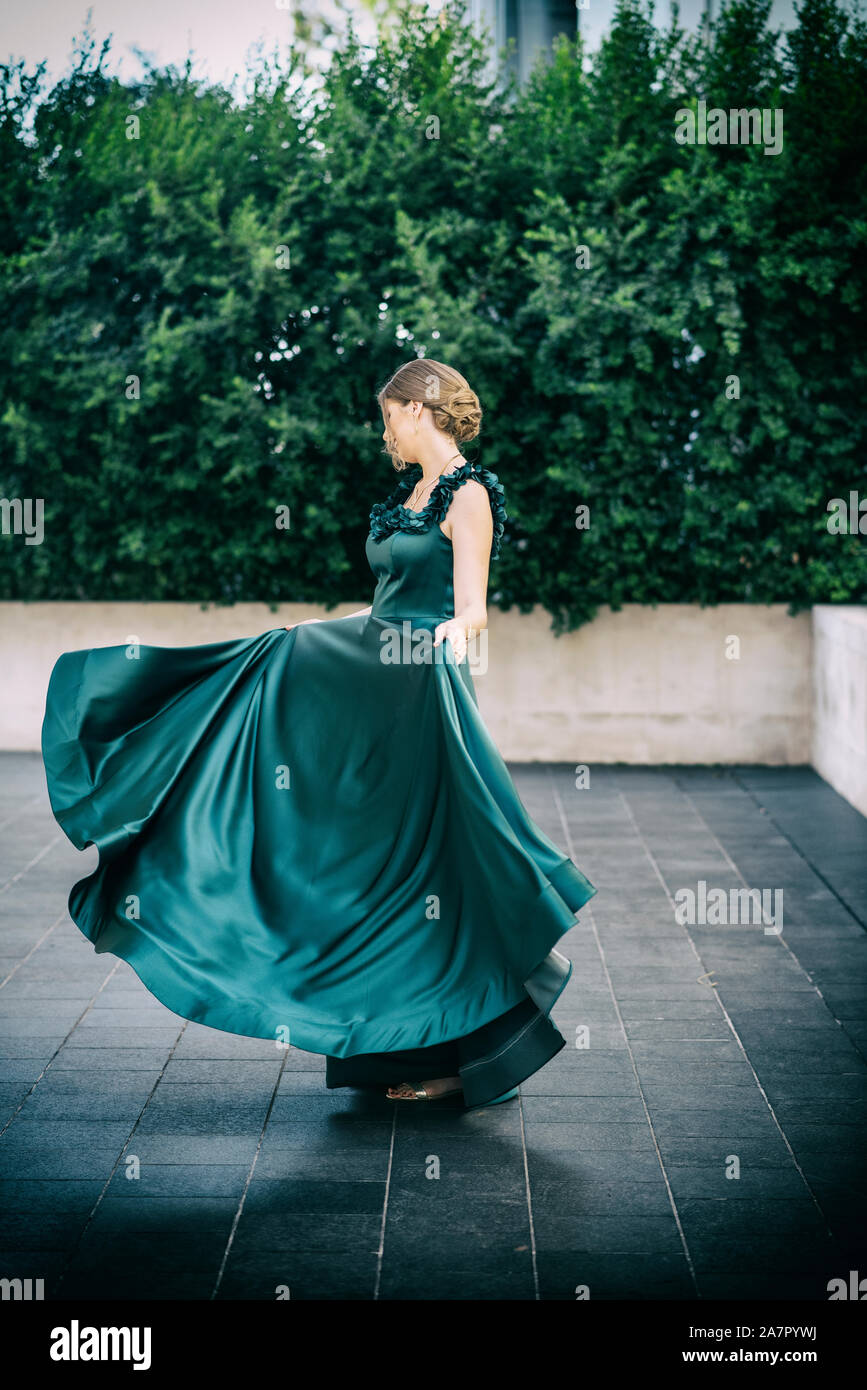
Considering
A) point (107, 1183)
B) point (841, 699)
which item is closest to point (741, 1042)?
point (107, 1183)

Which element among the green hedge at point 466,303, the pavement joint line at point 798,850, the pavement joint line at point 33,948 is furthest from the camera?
the green hedge at point 466,303

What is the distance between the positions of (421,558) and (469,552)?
19 cm

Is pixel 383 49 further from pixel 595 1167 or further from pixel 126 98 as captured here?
pixel 595 1167

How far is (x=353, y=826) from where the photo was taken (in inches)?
162

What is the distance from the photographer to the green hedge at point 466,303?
8406mm

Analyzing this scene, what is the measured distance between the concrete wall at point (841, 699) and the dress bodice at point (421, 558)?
420 centimetres

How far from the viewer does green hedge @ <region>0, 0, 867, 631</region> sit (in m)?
8.41

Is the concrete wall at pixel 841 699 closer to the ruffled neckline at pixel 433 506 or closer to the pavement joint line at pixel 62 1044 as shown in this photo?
the ruffled neckline at pixel 433 506

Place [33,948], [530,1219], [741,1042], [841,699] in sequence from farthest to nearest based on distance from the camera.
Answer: [841,699]
[33,948]
[741,1042]
[530,1219]

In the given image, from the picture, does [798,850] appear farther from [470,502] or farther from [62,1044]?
[62,1044]

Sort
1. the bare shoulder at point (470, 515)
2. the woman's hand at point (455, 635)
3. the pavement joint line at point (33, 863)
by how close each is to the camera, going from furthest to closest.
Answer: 1. the pavement joint line at point (33, 863)
2. the bare shoulder at point (470, 515)
3. the woman's hand at point (455, 635)

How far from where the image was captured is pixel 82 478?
29.9 feet

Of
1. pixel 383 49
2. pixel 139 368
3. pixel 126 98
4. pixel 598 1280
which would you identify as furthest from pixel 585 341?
pixel 598 1280

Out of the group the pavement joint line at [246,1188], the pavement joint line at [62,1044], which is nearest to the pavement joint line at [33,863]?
the pavement joint line at [62,1044]
